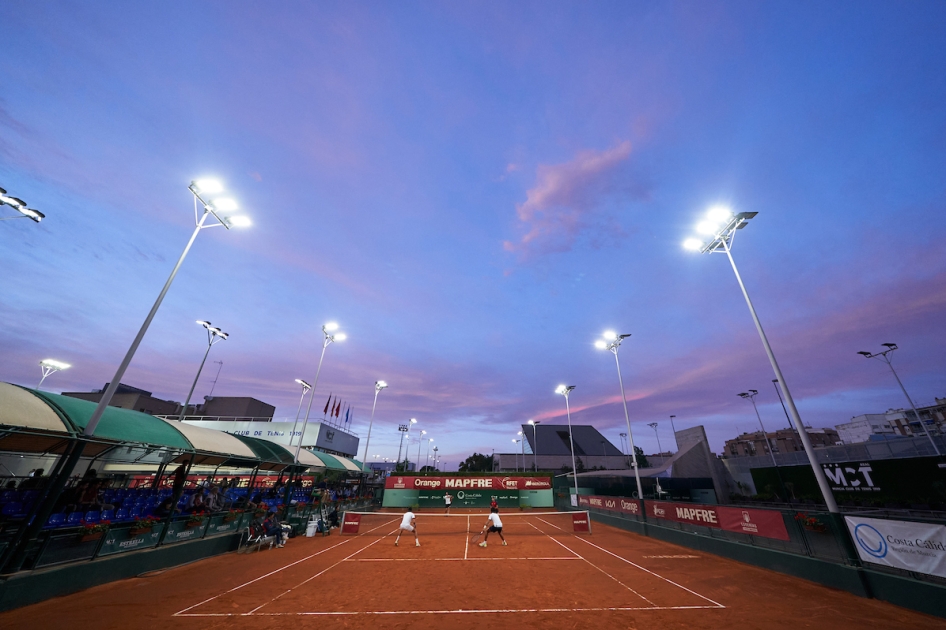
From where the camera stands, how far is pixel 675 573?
1381 cm

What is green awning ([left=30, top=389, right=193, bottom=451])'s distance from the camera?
1127 cm

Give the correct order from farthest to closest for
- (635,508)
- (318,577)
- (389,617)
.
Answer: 1. (635,508)
2. (318,577)
3. (389,617)

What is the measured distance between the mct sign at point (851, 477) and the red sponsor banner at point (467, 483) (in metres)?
26.1

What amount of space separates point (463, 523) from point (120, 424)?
25.1 metres

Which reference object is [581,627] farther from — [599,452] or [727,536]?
[599,452]

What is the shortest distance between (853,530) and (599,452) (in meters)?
78.1

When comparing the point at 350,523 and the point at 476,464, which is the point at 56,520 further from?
the point at 476,464

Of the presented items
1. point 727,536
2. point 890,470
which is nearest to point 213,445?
point 727,536

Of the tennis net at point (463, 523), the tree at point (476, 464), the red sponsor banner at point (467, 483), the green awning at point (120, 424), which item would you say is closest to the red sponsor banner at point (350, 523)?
the tennis net at point (463, 523)

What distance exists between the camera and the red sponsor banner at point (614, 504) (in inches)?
984

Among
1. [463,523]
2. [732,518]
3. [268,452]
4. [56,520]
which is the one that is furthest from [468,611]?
[463,523]

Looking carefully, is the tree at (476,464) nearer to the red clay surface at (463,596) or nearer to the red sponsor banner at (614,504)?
the red sponsor banner at (614,504)

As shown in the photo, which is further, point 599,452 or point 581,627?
point 599,452

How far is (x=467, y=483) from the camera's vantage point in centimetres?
3988
